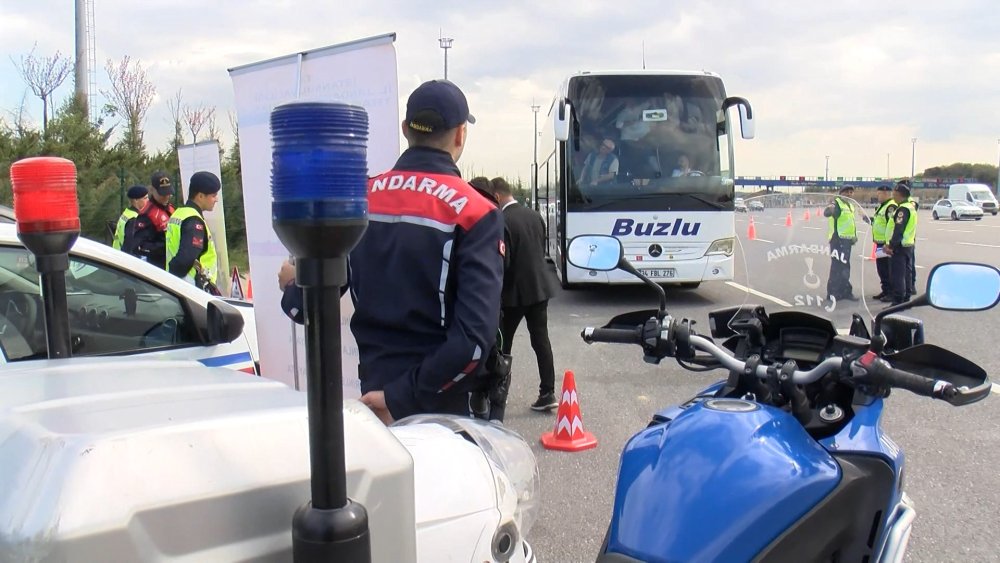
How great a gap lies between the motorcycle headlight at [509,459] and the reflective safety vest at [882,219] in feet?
37.6

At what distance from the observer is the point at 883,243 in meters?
11.7

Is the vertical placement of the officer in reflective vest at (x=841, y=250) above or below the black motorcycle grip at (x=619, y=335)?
above

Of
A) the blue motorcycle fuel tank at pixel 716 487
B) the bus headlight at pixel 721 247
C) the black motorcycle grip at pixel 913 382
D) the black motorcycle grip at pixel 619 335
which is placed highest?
the black motorcycle grip at pixel 619 335

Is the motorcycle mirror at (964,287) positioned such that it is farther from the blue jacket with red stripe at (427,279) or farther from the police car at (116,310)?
the police car at (116,310)

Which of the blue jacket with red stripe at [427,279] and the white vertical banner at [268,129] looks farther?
the white vertical banner at [268,129]

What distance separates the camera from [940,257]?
18.0m

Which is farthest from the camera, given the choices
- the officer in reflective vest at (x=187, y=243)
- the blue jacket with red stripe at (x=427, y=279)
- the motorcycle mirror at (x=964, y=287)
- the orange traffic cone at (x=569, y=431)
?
the officer in reflective vest at (x=187, y=243)

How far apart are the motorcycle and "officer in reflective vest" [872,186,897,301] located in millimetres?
10080

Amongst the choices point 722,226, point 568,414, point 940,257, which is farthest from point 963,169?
point 568,414

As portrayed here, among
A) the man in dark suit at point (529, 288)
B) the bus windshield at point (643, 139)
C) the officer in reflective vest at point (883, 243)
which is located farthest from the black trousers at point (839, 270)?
the officer in reflective vest at point (883, 243)

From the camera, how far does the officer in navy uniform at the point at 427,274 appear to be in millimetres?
2242

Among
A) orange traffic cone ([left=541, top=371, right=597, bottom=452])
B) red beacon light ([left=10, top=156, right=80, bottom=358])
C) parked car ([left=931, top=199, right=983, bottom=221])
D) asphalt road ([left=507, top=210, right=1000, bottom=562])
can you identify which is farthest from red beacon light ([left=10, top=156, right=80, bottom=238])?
parked car ([left=931, top=199, right=983, bottom=221])

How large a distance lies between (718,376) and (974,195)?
4776cm

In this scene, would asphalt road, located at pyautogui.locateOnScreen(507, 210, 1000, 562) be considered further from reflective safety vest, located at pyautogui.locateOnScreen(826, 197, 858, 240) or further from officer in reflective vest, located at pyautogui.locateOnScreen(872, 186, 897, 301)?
officer in reflective vest, located at pyautogui.locateOnScreen(872, 186, 897, 301)
